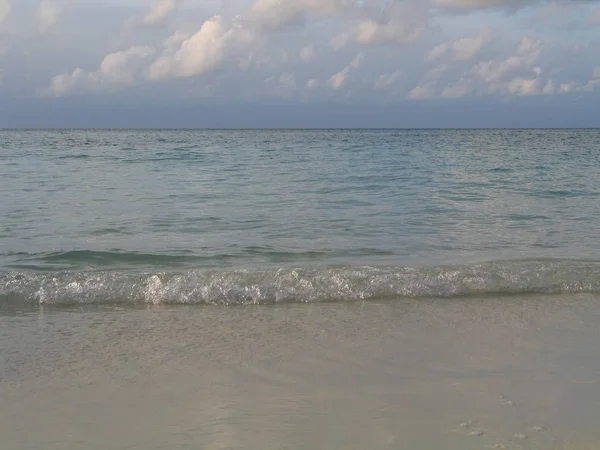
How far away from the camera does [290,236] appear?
33.7 ft

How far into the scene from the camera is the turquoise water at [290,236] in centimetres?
717

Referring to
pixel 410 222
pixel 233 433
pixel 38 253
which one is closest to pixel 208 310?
pixel 233 433

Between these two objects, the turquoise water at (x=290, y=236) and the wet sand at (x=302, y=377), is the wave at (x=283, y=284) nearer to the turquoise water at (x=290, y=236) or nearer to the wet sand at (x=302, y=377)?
the turquoise water at (x=290, y=236)

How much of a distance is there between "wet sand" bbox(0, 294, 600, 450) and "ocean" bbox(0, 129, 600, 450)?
0.06ft

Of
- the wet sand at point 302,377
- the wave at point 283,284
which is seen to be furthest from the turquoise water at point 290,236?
the wet sand at point 302,377

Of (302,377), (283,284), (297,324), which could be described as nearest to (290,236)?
(283,284)

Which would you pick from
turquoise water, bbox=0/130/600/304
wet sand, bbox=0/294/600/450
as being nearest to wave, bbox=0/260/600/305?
turquoise water, bbox=0/130/600/304

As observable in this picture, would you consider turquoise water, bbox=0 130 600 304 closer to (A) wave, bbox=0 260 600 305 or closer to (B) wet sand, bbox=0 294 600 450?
(A) wave, bbox=0 260 600 305

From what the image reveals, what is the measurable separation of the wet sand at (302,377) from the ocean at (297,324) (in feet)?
0.06

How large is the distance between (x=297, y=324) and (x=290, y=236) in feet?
14.6

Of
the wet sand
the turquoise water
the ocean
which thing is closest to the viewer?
the wet sand

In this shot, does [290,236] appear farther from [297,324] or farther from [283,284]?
[297,324]

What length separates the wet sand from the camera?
3551 millimetres

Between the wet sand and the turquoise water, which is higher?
the turquoise water
